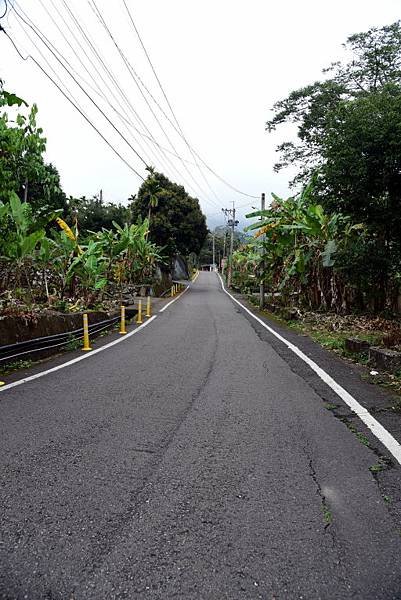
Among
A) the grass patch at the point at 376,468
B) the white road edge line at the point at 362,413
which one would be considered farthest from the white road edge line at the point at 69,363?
the grass patch at the point at 376,468

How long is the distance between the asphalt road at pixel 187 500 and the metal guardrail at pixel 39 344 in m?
1.95

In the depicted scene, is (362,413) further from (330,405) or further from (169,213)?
(169,213)

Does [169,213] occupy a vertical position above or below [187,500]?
above

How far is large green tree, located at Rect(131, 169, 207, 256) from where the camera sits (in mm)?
36781

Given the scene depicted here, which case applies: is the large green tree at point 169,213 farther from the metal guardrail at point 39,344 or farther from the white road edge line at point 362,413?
the white road edge line at point 362,413

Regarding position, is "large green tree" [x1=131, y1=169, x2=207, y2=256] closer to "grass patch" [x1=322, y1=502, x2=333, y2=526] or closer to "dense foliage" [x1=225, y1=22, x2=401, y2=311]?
"dense foliage" [x1=225, y1=22, x2=401, y2=311]

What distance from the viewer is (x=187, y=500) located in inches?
114

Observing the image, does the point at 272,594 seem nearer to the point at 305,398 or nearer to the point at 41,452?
the point at 41,452

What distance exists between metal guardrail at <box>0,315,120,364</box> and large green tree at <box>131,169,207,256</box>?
26.2 m

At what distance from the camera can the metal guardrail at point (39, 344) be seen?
7.36 meters

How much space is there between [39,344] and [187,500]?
642 centimetres

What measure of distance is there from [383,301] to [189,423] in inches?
405

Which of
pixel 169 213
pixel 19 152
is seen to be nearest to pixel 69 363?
pixel 19 152

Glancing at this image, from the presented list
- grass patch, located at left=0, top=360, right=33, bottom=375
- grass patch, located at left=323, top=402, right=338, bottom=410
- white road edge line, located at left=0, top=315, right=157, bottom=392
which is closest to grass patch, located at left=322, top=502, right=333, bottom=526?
grass patch, located at left=323, top=402, right=338, bottom=410
